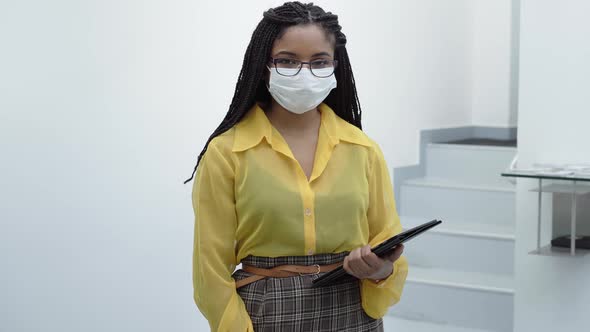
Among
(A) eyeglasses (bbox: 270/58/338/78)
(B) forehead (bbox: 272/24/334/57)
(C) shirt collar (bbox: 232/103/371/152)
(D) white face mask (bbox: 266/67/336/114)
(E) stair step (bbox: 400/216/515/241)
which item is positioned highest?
(B) forehead (bbox: 272/24/334/57)

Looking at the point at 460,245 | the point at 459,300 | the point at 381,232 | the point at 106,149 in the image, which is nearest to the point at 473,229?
the point at 460,245

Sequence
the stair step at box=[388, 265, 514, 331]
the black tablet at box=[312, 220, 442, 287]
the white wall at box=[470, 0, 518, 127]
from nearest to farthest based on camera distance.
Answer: the black tablet at box=[312, 220, 442, 287] → the stair step at box=[388, 265, 514, 331] → the white wall at box=[470, 0, 518, 127]

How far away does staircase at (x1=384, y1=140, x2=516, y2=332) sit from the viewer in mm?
4000

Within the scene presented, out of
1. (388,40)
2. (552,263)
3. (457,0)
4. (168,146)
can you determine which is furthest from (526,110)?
(457,0)

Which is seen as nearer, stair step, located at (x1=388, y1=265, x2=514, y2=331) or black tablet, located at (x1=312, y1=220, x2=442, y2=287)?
black tablet, located at (x1=312, y1=220, x2=442, y2=287)

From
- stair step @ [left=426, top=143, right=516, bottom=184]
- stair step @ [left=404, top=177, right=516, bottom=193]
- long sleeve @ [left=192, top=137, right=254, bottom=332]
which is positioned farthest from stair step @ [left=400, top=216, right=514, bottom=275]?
Answer: long sleeve @ [left=192, top=137, right=254, bottom=332]

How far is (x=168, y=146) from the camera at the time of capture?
10.2ft

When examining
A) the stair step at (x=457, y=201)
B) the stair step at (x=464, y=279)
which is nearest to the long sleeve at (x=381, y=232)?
the stair step at (x=464, y=279)

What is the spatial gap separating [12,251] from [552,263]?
1922 mm

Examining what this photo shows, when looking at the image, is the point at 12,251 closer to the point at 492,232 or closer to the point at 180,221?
the point at 180,221

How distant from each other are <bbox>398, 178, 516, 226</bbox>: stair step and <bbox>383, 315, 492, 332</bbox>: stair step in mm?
709

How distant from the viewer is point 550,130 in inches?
126

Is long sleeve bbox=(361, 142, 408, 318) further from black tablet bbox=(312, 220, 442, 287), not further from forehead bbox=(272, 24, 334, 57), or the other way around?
forehead bbox=(272, 24, 334, 57)

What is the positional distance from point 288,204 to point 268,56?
0.28m
